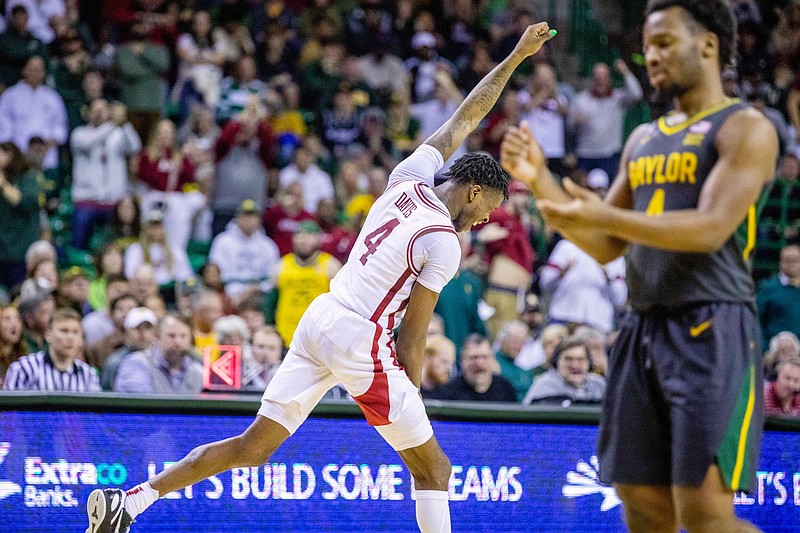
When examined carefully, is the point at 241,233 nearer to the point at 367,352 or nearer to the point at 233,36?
the point at 233,36

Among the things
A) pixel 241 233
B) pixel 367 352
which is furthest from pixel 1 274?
pixel 367 352

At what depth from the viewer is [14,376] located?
8.09 metres

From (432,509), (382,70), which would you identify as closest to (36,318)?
(432,509)

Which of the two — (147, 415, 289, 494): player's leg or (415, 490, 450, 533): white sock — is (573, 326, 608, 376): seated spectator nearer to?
(415, 490, 450, 533): white sock

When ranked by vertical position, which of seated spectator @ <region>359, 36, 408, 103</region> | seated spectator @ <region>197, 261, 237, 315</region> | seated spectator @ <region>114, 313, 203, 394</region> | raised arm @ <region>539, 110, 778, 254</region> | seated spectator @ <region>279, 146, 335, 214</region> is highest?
seated spectator @ <region>359, 36, 408, 103</region>

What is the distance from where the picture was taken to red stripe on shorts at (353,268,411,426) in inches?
221

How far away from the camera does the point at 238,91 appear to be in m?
15.4

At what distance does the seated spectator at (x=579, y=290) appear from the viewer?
12266 mm

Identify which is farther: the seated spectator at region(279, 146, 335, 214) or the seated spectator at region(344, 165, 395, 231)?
the seated spectator at region(279, 146, 335, 214)

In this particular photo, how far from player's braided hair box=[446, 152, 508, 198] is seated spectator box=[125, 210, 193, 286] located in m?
7.02

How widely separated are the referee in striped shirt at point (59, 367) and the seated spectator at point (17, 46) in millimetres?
7146

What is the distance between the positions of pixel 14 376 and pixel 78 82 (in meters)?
7.49

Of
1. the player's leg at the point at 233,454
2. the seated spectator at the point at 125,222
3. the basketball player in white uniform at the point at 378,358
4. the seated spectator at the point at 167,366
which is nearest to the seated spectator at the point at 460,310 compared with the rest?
the seated spectator at the point at 167,366

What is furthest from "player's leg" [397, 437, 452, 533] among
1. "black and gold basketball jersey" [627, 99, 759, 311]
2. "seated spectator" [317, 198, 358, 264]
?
"seated spectator" [317, 198, 358, 264]
